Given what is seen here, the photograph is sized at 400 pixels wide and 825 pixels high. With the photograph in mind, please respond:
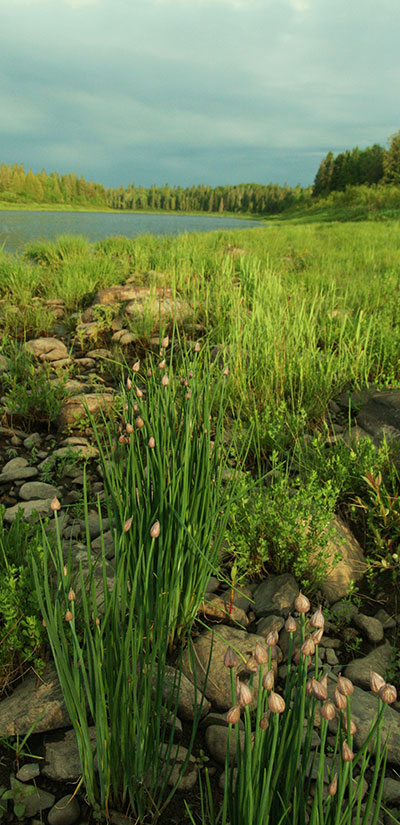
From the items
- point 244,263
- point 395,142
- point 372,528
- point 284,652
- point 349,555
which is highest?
point 395,142

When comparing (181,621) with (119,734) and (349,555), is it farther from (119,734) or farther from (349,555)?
(349,555)

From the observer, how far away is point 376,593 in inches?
78.8

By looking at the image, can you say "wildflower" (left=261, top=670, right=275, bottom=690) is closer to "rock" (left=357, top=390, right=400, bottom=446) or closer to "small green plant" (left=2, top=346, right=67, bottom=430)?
"rock" (left=357, top=390, right=400, bottom=446)

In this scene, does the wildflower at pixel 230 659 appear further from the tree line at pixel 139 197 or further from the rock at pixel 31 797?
the tree line at pixel 139 197

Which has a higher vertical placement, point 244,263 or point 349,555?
point 244,263

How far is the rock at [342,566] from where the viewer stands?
1.98 meters

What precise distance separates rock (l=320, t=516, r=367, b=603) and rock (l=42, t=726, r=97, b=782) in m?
1.05

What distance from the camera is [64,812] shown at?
1.20 meters

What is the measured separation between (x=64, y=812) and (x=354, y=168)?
192 feet

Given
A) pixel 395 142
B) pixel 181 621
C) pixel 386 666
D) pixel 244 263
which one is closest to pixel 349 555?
pixel 386 666

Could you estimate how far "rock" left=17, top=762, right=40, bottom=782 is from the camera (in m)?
1.29

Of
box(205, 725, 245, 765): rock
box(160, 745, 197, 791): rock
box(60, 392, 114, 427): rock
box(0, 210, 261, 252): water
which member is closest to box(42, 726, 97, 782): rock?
box(160, 745, 197, 791): rock

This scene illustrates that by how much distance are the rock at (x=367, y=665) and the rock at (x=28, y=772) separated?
99 centimetres

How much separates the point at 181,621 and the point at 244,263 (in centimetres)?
532
